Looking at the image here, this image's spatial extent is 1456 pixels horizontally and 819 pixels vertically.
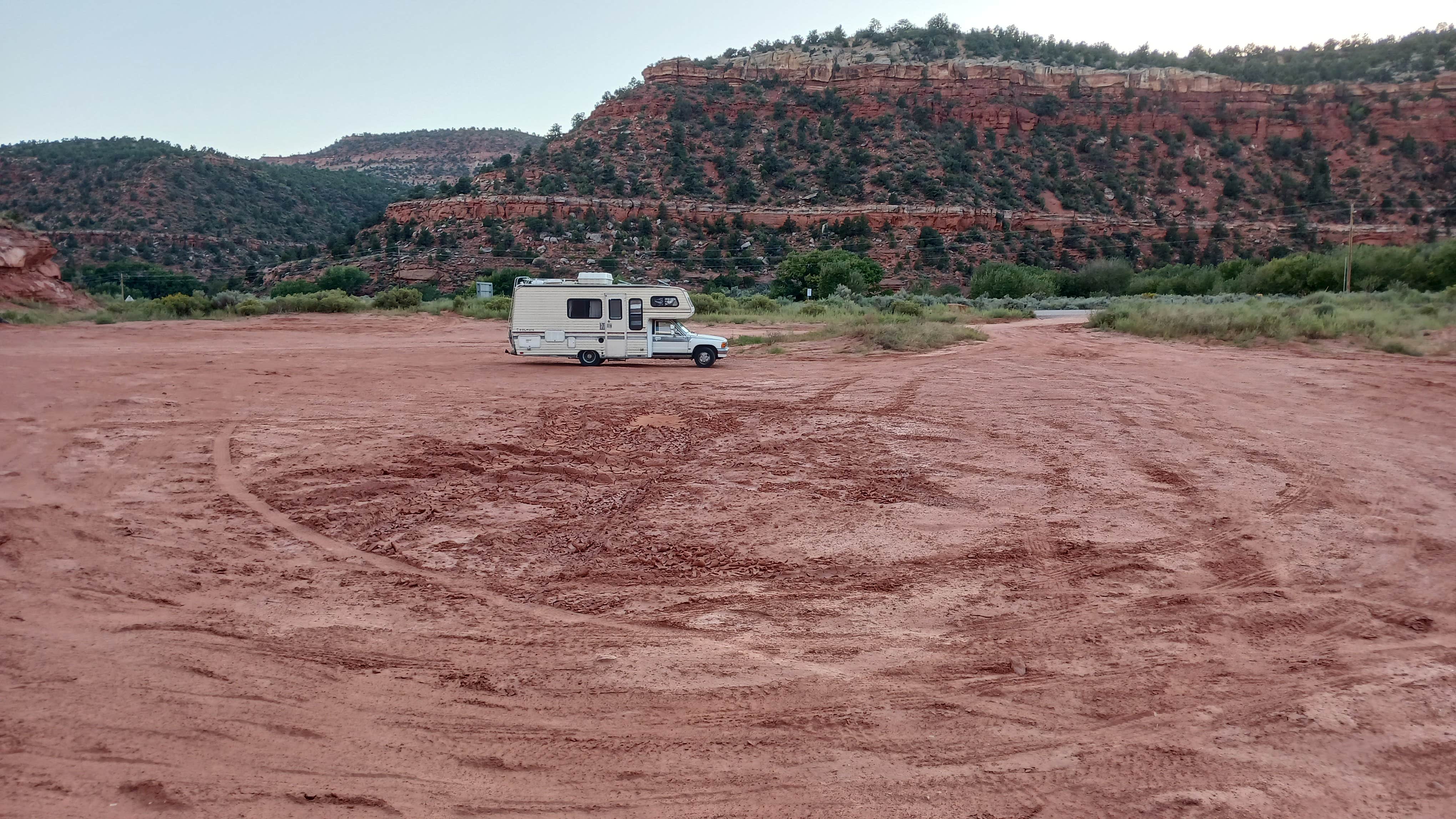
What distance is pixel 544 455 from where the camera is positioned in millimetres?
11727

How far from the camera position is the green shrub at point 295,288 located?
49344 mm

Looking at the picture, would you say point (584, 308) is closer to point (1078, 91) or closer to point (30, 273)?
point (30, 273)

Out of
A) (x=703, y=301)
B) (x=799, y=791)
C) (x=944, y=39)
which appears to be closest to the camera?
(x=799, y=791)

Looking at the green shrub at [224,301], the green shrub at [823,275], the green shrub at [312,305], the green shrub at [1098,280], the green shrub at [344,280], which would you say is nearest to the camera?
the green shrub at [224,301]

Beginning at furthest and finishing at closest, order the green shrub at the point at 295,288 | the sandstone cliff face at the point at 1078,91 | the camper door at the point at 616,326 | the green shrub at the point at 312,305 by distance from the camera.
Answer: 1. the sandstone cliff face at the point at 1078,91
2. the green shrub at the point at 295,288
3. the green shrub at the point at 312,305
4. the camper door at the point at 616,326

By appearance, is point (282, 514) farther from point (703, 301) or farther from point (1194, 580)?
point (703, 301)

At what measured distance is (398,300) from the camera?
42.3m

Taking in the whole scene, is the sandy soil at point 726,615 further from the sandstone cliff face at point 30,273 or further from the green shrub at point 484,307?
the sandstone cliff face at point 30,273

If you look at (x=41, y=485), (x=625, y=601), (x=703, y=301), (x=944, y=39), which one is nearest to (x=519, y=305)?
(x=41, y=485)

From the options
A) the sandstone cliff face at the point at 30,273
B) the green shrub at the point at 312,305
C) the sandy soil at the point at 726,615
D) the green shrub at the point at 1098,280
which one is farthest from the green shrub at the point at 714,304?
the sandy soil at the point at 726,615

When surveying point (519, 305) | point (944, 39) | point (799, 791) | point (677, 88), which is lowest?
point (799, 791)

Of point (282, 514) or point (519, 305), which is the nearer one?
point (282, 514)

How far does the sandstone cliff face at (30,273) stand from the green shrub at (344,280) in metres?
12.9

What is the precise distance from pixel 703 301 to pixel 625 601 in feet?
121
